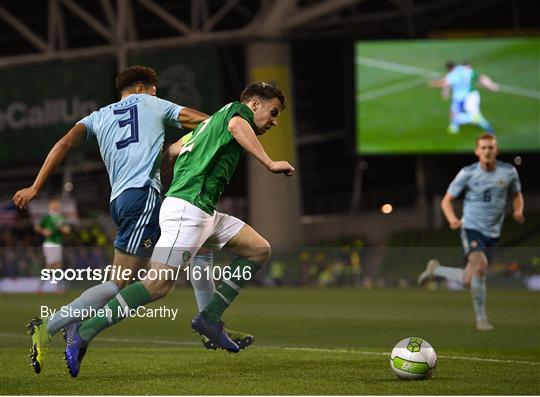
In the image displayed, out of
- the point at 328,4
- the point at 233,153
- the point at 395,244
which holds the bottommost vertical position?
the point at 395,244

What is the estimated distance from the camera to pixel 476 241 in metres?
14.0

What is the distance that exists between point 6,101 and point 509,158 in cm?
1422

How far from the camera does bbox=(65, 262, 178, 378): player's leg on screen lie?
8.20 metres

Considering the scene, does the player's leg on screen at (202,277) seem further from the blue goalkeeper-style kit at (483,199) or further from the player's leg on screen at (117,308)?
the blue goalkeeper-style kit at (483,199)

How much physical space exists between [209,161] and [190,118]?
1.21ft

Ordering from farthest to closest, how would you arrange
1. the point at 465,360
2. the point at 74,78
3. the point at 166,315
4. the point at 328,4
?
Answer: the point at 74,78, the point at 328,4, the point at 166,315, the point at 465,360

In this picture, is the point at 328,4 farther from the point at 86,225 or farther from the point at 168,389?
the point at 168,389

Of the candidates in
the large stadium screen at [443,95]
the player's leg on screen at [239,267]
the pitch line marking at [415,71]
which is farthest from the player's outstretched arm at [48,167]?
the pitch line marking at [415,71]

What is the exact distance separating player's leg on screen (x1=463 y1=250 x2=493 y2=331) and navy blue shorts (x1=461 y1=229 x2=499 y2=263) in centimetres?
8

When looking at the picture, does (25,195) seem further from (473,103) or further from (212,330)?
(473,103)

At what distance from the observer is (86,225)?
111ft

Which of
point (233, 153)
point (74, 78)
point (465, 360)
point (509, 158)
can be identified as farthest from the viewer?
point (509, 158)

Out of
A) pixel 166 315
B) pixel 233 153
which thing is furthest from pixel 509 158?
pixel 233 153

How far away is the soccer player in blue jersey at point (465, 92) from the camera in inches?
1227
